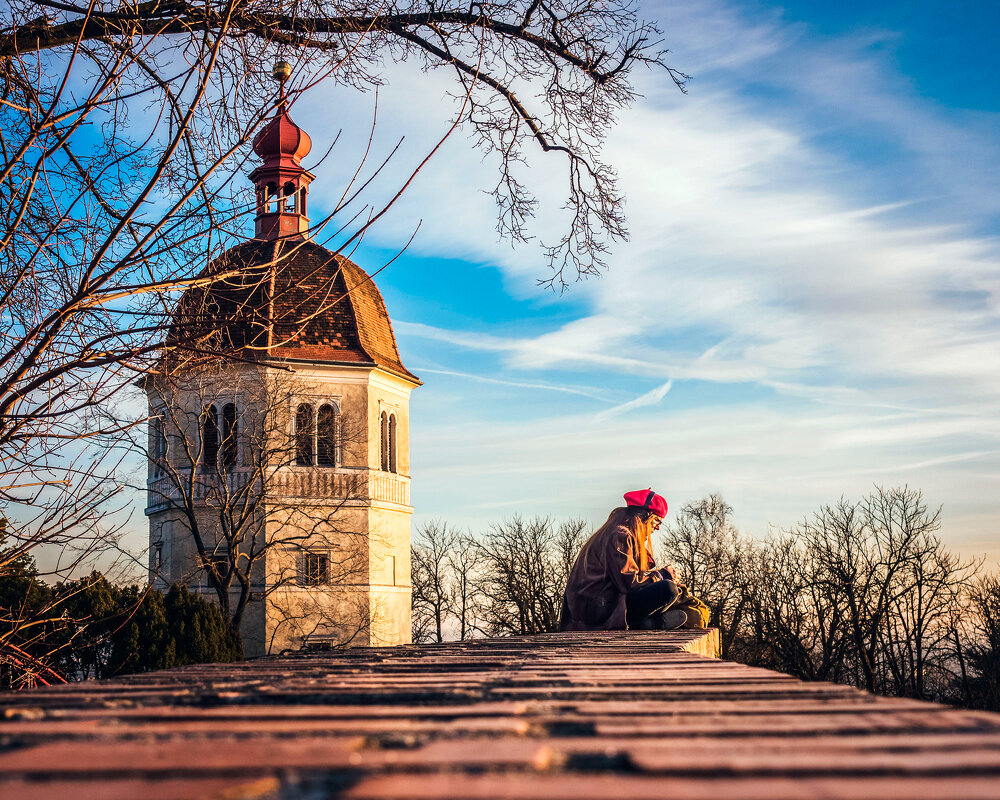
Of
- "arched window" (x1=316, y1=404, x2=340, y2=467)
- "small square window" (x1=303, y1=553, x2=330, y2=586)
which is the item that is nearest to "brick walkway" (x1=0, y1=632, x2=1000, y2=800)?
"small square window" (x1=303, y1=553, x2=330, y2=586)

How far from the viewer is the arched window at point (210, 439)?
1232 inches

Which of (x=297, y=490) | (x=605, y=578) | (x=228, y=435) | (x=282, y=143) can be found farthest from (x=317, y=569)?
(x=605, y=578)

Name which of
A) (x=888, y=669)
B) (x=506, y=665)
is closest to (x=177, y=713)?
(x=506, y=665)

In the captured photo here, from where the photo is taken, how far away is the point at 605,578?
31.0 feet

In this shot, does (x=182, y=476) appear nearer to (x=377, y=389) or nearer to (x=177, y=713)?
(x=377, y=389)

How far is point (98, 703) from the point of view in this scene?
2.13 meters

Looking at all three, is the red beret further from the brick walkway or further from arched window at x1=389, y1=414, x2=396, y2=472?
arched window at x1=389, y1=414, x2=396, y2=472

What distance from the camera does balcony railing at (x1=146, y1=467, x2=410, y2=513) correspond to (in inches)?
1220

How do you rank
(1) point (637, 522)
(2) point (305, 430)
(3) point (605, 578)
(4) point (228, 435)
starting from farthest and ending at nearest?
1. (2) point (305, 430)
2. (4) point (228, 435)
3. (1) point (637, 522)
4. (3) point (605, 578)

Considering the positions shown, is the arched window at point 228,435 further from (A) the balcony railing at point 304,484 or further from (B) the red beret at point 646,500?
(B) the red beret at point 646,500

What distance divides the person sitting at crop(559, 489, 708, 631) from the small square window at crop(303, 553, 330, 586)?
22.0 metres

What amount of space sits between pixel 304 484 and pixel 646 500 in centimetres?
2314

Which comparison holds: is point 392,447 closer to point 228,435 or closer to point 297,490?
point 297,490

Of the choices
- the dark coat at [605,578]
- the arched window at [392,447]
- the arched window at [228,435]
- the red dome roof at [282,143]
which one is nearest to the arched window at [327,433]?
the arched window at [392,447]
